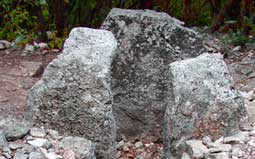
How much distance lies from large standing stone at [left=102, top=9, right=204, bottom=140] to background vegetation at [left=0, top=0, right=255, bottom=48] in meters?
0.93

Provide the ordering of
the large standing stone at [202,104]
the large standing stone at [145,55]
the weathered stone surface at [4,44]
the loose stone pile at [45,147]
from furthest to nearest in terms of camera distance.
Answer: the weathered stone surface at [4,44] < the large standing stone at [145,55] < the large standing stone at [202,104] < the loose stone pile at [45,147]

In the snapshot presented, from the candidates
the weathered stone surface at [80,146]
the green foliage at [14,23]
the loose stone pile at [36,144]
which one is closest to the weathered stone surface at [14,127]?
the loose stone pile at [36,144]

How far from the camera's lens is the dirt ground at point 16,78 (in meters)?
3.18

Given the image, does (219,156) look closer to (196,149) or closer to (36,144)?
(196,149)

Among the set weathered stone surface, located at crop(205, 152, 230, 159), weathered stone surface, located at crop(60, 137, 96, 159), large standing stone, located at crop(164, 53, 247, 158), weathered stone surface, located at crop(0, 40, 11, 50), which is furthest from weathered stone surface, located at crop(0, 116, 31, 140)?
weathered stone surface, located at crop(0, 40, 11, 50)

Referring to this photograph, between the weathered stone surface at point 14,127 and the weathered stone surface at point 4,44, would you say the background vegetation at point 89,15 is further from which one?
the weathered stone surface at point 14,127

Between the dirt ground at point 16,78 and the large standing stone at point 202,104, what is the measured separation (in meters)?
0.72

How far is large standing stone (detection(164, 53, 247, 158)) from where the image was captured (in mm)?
2906

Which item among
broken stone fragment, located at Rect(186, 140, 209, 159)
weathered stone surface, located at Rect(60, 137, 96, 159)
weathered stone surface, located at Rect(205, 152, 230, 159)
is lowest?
broken stone fragment, located at Rect(186, 140, 209, 159)

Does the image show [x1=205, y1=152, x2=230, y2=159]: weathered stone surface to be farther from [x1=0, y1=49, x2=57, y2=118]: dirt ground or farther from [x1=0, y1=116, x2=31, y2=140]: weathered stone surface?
[x1=0, y1=49, x2=57, y2=118]: dirt ground

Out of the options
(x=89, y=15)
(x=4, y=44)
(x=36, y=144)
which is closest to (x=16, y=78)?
(x=4, y=44)

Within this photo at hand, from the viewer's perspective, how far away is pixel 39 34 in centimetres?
441

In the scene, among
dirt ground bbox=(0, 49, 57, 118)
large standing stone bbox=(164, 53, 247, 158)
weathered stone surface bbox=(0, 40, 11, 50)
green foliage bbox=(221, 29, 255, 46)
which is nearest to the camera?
large standing stone bbox=(164, 53, 247, 158)

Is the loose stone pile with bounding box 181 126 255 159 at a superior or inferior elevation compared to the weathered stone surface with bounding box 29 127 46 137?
inferior
